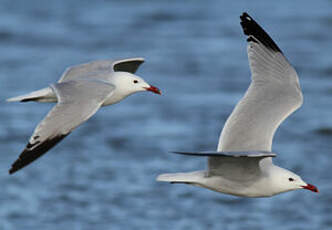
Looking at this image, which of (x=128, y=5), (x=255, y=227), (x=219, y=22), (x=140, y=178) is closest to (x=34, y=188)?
(x=140, y=178)

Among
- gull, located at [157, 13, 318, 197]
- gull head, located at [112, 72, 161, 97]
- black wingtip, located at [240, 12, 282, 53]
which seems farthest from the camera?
black wingtip, located at [240, 12, 282, 53]

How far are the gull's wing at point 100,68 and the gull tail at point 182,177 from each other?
1422 millimetres

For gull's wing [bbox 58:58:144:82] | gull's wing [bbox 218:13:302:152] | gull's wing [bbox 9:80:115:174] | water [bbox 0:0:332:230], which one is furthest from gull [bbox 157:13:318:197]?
water [bbox 0:0:332:230]

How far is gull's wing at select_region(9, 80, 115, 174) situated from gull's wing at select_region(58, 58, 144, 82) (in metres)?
0.64

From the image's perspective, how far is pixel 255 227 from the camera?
1186 centimetres

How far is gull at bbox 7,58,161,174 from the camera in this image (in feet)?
21.4

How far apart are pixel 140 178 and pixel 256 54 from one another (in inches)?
218

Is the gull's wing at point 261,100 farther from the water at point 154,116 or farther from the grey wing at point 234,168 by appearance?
the water at point 154,116

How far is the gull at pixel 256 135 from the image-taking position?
6941 millimetres

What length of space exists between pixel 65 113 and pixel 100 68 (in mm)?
1510

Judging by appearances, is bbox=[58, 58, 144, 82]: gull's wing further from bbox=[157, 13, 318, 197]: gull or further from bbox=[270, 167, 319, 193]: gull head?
bbox=[270, 167, 319, 193]: gull head

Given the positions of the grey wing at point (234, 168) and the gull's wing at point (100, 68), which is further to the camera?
A: the gull's wing at point (100, 68)

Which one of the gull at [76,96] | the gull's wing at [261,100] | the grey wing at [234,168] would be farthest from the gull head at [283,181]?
the gull at [76,96]

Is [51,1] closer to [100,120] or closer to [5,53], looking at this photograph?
[5,53]
